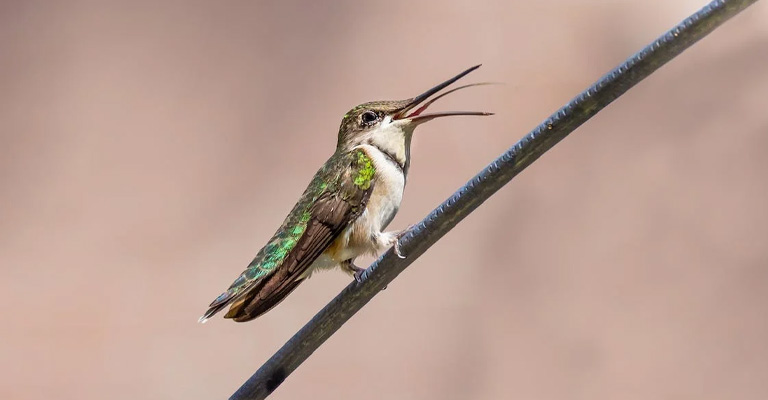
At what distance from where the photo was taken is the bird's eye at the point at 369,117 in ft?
7.97

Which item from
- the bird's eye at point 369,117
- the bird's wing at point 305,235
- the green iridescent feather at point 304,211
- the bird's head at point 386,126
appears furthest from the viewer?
the bird's eye at point 369,117

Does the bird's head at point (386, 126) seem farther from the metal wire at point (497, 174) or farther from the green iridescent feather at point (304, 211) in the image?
the metal wire at point (497, 174)

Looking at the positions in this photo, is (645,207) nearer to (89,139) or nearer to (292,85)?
(292,85)

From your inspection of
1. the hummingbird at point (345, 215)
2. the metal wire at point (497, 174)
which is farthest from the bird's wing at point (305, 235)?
the metal wire at point (497, 174)

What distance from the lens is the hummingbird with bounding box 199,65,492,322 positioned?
2.11 m

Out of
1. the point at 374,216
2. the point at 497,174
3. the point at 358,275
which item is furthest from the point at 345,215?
the point at 497,174

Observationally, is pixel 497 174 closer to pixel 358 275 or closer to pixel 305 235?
pixel 358 275

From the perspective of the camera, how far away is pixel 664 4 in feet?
18.6

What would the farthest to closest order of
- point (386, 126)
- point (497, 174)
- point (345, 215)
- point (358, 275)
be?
point (386, 126), point (345, 215), point (358, 275), point (497, 174)

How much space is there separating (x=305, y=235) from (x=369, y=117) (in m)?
0.40

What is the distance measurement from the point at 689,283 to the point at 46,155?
3584 mm

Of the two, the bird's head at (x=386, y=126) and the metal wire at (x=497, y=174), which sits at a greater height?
the bird's head at (x=386, y=126)

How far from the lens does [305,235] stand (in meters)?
2.19

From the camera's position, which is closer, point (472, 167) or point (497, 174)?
point (497, 174)
